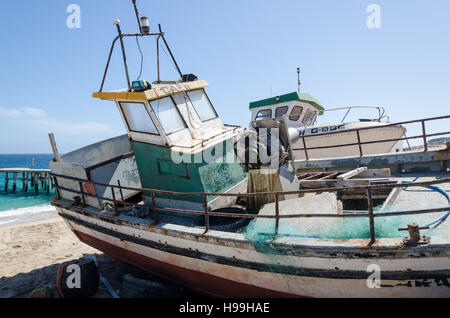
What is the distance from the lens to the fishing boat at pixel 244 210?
137 inches

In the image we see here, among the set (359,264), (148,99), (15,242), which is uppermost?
(148,99)

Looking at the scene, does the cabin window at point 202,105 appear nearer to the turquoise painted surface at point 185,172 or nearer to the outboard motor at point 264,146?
the turquoise painted surface at point 185,172

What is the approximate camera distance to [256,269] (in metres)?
4.21

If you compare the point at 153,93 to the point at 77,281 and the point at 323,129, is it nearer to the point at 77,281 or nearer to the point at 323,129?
the point at 77,281

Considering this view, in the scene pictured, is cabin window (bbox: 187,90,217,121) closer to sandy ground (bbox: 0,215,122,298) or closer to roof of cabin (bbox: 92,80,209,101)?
roof of cabin (bbox: 92,80,209,101)

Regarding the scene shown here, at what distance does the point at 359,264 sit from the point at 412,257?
567mm

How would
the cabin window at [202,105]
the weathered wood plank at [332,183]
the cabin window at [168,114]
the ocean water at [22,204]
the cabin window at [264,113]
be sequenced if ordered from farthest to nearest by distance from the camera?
the ocean water at [22,204]
the cabin window at [264,113]
the cabin window at [202,105]
the cabin window at [168,114]
the weathered wood plank at [332,183]

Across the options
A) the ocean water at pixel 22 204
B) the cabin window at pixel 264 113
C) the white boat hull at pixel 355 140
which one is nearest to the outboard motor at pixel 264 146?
the white boat hull at pixel 355 140

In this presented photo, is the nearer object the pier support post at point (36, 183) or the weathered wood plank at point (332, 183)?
the weathered wood plank at point (332, 183)

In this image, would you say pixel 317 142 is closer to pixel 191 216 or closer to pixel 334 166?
pixel 334 166

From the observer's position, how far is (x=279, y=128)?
222 inches

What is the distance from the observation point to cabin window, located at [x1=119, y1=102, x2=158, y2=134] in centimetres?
579

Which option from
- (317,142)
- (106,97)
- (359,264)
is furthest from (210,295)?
(317,142)

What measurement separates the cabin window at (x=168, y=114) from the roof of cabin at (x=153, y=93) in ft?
0.44
